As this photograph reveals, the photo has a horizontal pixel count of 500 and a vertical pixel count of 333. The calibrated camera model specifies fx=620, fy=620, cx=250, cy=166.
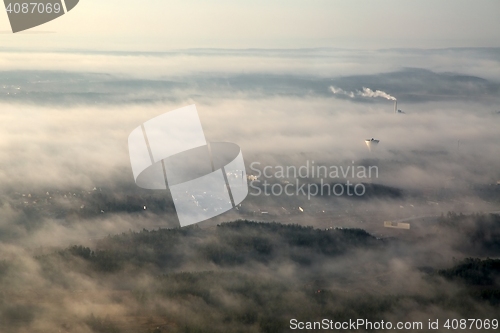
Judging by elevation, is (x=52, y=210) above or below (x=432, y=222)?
above

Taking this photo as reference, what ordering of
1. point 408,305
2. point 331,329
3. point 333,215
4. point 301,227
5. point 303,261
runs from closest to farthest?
point 331,329 → point 408,305 → point 303,261 → point 301,227 → point 333,215

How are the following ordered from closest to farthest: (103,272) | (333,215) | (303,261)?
(103,272) → (303,261) → (333,215)

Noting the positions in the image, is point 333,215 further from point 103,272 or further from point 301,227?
point 103,272

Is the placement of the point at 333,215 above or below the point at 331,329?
below

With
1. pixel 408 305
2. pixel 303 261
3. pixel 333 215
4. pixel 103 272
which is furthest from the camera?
pixel 333 215

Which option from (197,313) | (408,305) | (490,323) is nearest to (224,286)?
(197,313)

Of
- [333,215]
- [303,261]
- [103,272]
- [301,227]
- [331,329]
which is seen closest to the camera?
[331,329]

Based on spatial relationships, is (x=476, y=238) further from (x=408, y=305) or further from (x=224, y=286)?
(x=224, y=286)

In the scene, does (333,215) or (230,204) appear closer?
(230,204)

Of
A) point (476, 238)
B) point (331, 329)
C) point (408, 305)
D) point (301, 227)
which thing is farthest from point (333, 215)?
point (331, 329)
